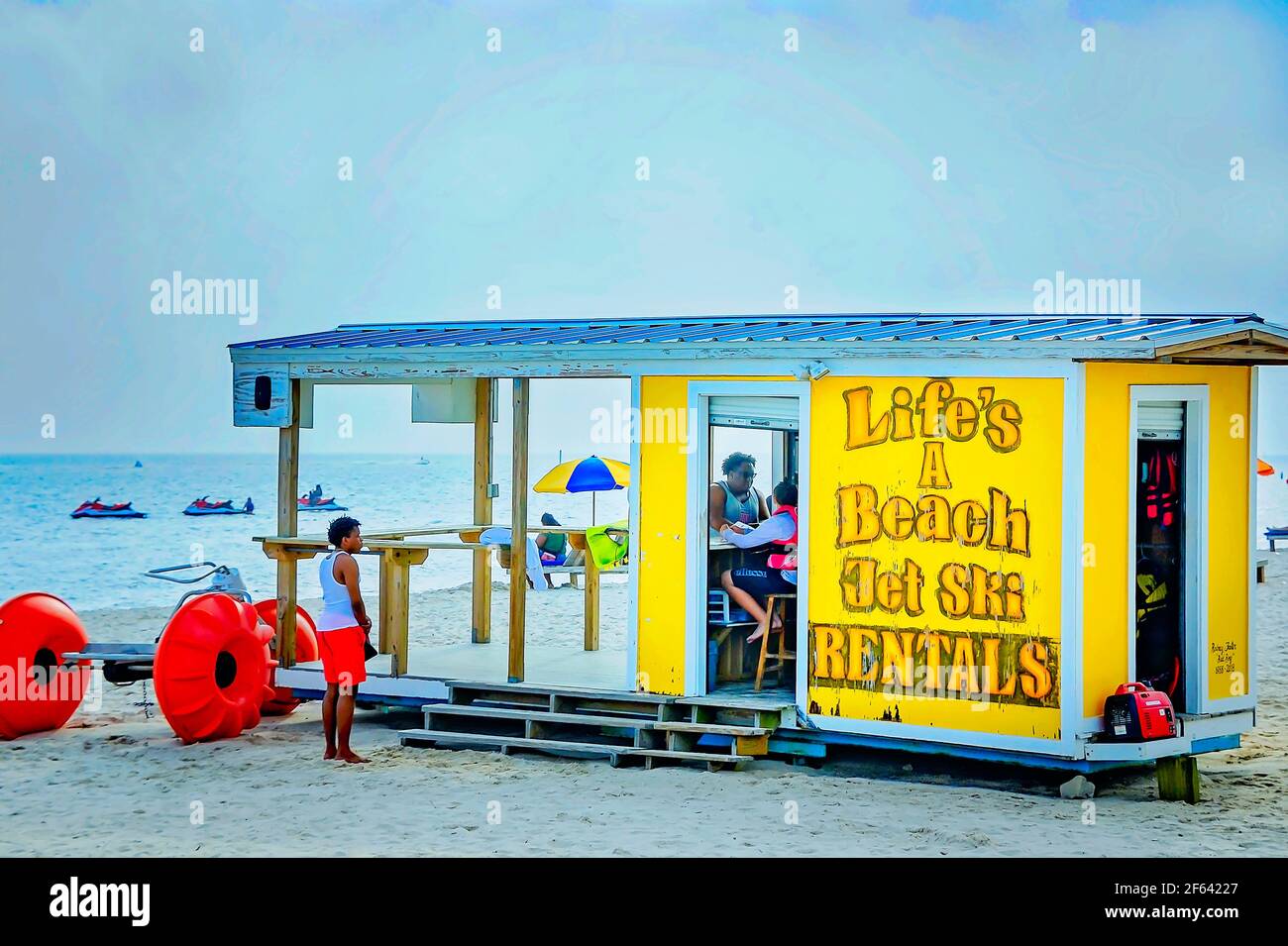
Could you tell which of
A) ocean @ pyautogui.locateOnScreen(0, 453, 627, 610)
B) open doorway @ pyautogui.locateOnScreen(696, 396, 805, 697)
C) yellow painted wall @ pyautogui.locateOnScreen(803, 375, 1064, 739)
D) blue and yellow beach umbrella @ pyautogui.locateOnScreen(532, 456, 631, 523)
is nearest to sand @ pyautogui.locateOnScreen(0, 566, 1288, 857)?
yellow painted wall @ pyautogui.locateOnScreen(803, 375, 1064, 739)

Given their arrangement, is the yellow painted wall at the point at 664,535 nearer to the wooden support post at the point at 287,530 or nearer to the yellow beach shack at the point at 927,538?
Answer: the yellow beach shack at the point at 927,538

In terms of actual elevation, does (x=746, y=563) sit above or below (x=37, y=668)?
above

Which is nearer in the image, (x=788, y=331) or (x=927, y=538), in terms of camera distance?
(x=927, y=538)

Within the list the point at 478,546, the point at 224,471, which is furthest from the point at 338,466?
the point at 478,546

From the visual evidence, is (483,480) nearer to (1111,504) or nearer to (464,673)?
(464,673)

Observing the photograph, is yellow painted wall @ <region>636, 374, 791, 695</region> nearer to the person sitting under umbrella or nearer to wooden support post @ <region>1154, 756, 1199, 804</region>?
wooden support post @ <region>1154, 756, 1199, 804</region>

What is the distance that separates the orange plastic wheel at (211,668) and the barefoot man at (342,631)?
1.14m

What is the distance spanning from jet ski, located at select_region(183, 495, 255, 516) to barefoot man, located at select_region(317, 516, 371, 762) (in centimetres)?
4711

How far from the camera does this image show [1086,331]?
8.55 m

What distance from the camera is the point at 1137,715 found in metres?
8.21

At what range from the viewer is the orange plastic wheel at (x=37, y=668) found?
1046cm

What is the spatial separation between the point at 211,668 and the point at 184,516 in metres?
46.2

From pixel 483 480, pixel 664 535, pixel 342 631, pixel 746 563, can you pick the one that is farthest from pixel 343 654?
pixel 483 480
